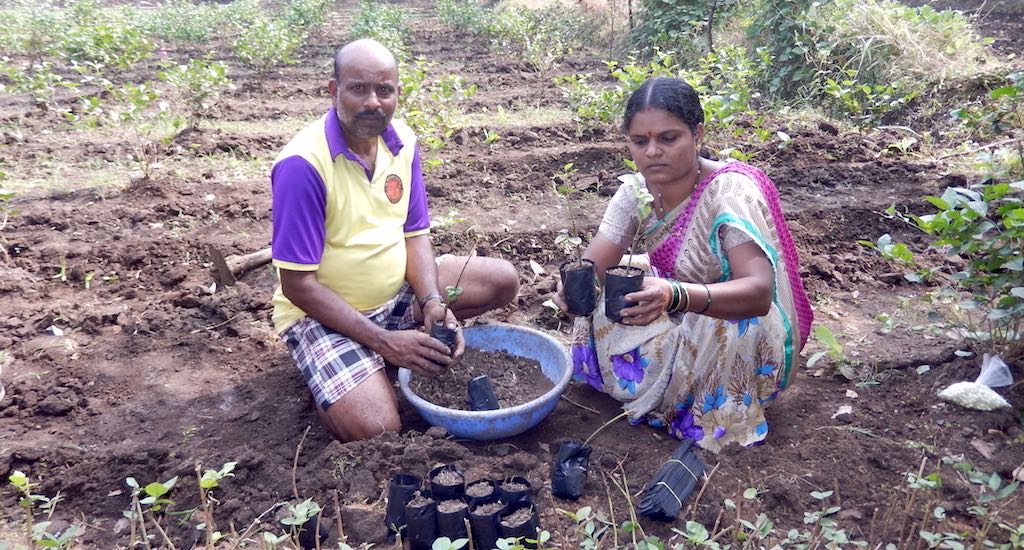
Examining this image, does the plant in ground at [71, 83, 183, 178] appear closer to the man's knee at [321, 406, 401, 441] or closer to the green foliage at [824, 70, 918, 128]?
the man's knee at [321, 406, 401, 441]

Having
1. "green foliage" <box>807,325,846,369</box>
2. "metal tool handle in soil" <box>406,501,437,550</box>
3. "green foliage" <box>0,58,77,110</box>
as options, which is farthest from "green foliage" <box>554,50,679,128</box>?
"green foliage" <box>0,58,77,110</box>

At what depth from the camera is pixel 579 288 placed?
7.89 ft

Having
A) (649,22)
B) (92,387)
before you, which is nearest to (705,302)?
(92,387)

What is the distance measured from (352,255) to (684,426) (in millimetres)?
1288

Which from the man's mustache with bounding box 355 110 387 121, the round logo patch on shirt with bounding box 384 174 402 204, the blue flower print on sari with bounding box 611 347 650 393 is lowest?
the blue flower print on sari with bounding box 611 347 650 393

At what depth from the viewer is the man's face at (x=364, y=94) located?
2580 mm

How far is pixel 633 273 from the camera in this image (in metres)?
2.22

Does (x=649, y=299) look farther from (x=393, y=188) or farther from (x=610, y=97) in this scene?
(x=610, y=97)

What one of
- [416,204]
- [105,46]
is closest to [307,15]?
[105,46]

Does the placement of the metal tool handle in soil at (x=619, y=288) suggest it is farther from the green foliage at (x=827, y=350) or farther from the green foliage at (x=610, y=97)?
the green foliage at (x=610, y=97)

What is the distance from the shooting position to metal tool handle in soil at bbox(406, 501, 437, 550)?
1.91 m

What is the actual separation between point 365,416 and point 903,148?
4188 millimetres

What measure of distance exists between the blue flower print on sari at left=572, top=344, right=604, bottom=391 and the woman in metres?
0.05

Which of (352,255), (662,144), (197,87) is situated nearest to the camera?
(662,144)
